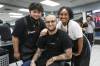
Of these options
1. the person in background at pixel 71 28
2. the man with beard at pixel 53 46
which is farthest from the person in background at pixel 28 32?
the person in background at pixel 71 28

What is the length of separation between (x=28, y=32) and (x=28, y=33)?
1 centimetres

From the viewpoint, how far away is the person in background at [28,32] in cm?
239

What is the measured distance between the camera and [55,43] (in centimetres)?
216

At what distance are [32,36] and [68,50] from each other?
55cm

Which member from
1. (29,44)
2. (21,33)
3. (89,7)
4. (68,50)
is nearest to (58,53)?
(68,50)

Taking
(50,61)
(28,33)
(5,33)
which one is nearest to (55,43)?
(50,61)

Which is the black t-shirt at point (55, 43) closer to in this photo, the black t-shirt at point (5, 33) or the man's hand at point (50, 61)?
the man's hand at point (50, 61)

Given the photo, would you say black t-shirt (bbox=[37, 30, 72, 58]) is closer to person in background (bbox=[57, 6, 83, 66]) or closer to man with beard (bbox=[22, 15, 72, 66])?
man with beard (bbox=[22, 15, 72, 66])

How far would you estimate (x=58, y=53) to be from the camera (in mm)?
2195

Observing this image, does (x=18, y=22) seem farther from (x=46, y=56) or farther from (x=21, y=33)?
(x=46, y=56)

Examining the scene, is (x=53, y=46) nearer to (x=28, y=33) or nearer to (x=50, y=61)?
(x=50, y=61)

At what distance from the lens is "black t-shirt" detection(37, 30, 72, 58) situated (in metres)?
2.15

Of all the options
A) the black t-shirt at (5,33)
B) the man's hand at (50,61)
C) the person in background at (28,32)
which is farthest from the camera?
the black t-shirt at (5,33)

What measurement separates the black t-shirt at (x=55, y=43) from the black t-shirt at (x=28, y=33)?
0.19m
